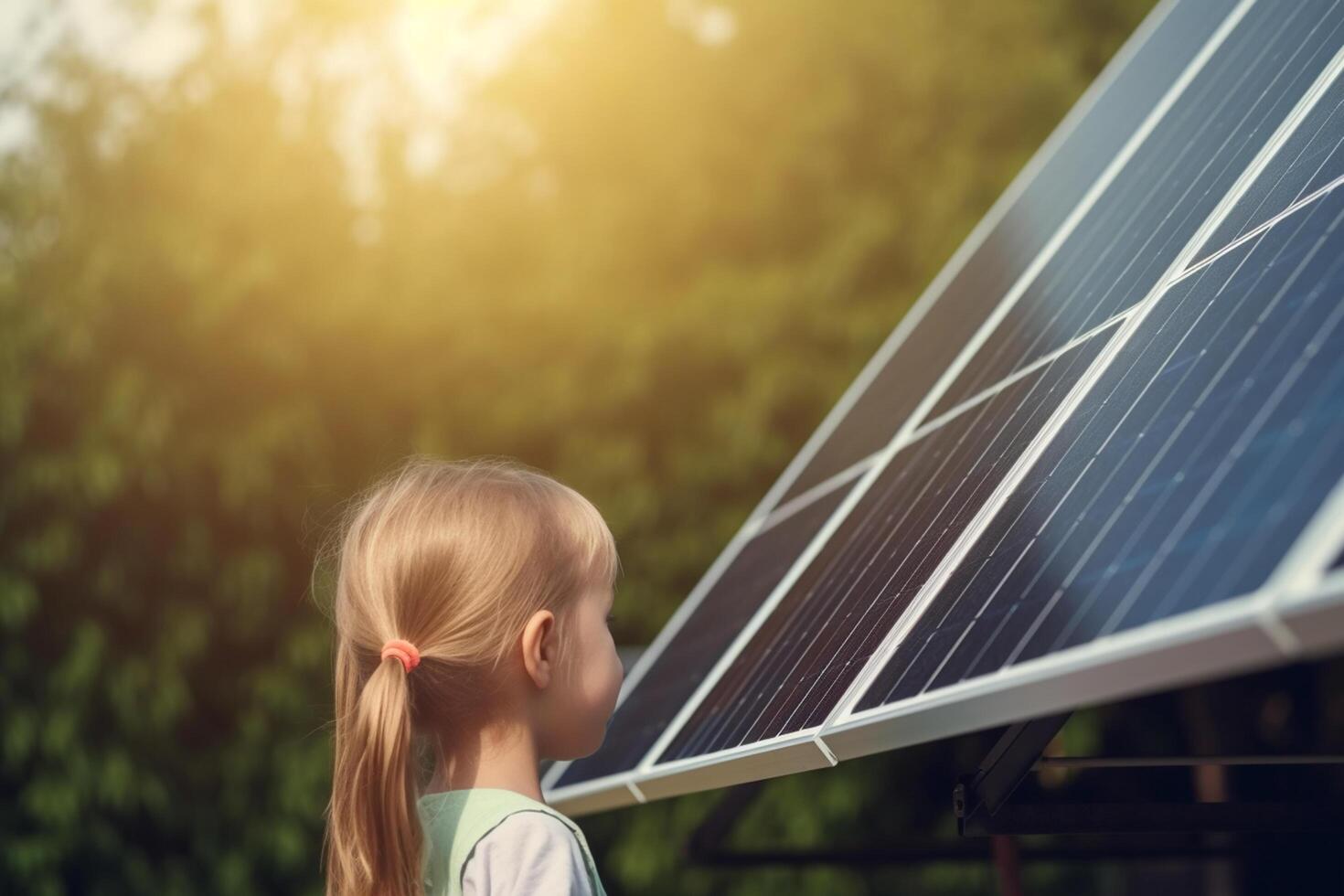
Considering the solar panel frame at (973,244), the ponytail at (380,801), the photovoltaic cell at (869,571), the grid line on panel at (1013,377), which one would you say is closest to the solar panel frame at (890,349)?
the solar panel frame at (973,244)

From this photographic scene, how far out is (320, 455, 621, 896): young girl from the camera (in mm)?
2809

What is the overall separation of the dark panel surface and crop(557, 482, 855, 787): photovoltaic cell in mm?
2006

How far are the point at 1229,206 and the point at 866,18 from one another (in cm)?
968

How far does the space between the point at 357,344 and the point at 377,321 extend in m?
0.22

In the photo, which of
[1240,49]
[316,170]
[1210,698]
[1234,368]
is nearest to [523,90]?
[316,170]

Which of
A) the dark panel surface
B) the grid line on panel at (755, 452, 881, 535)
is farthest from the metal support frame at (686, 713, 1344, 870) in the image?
the grid line on panel at (755, 452, 881, 535)

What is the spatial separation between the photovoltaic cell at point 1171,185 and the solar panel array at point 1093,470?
0.01m

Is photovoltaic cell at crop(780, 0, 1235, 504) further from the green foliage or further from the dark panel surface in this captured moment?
the green foliage

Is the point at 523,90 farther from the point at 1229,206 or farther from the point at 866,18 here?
the point at 1229,206

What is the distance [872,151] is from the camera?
12062 mm

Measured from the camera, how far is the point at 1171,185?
3904 millimetres

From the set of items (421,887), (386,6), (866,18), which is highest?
(386,6)

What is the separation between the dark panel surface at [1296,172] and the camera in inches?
107

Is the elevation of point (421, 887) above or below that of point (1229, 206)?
below
